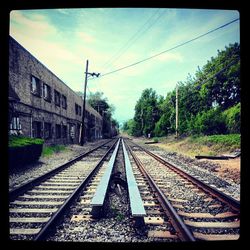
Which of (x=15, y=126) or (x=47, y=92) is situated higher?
(x=47, y=92)

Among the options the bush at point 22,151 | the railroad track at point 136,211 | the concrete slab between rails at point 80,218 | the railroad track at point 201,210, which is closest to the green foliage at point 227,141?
the railroad track at point 201,210

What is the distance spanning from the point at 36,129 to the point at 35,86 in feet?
10.1

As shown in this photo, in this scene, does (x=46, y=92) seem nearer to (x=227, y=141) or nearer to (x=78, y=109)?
(x=78, y=109)

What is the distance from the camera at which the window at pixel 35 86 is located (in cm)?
1395

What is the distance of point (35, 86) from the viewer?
47.9 ft

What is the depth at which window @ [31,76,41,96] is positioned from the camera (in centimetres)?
1395

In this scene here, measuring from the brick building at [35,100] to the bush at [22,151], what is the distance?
2.14m

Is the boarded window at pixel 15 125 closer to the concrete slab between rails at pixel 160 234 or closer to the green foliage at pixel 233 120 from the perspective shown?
the concrete slab between rails at pixel 160 234

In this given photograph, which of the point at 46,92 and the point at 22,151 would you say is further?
the point at 46,92

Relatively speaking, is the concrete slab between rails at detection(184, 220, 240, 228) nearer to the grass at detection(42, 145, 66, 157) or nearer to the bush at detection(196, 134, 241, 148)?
the grass at detection(42, 145, 66, 157)

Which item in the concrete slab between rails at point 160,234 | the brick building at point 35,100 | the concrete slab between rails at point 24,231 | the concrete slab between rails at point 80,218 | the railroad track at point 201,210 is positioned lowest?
the railroad track at point 201,210

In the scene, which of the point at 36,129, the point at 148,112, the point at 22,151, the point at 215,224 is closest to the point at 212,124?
the point at 36,129

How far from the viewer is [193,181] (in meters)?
6.11
